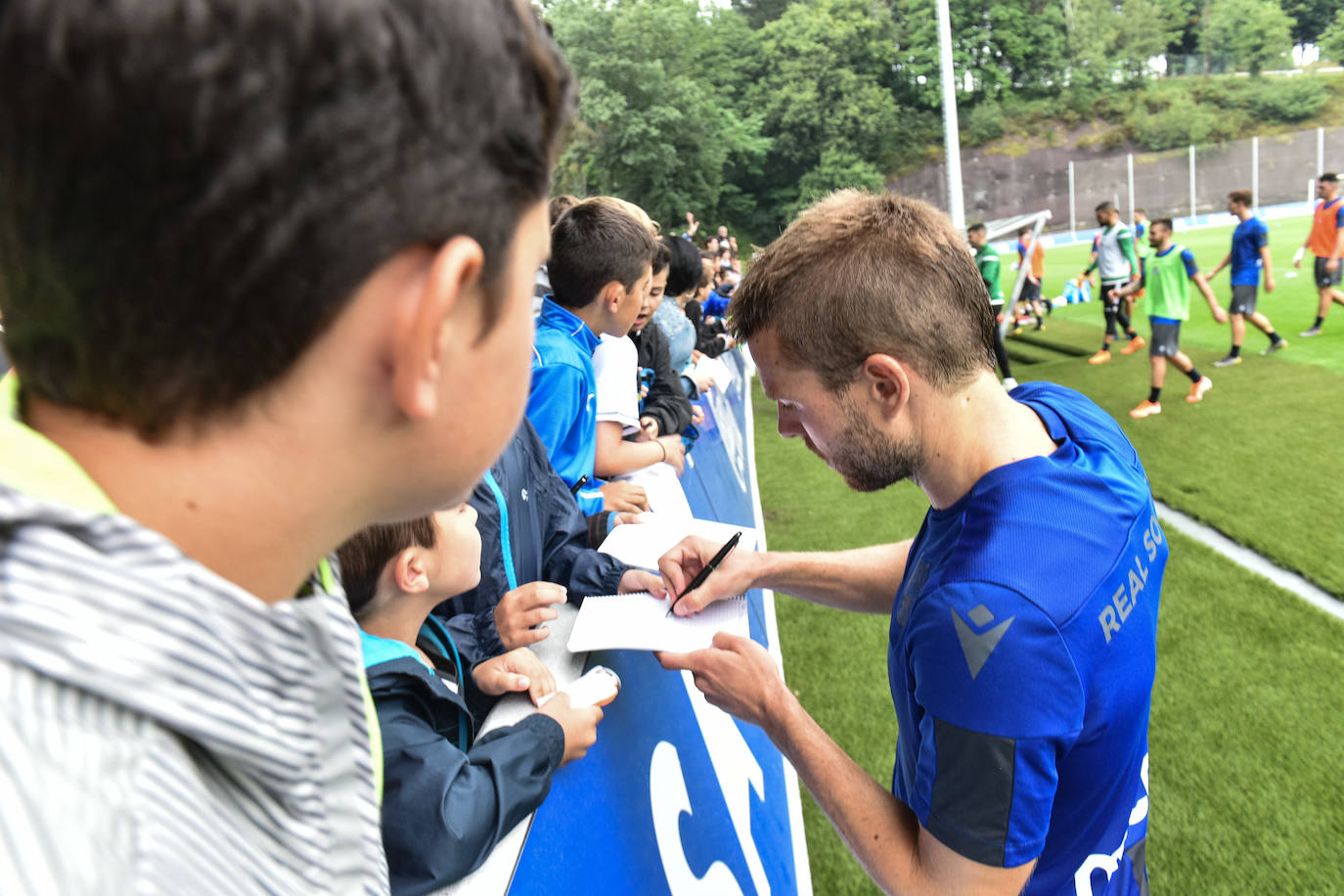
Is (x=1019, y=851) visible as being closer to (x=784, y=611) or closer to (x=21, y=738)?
(x=21, y=738)

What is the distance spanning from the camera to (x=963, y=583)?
1.40 m

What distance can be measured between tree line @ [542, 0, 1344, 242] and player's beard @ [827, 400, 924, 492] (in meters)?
41.1

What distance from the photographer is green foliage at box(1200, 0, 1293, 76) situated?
169 feet

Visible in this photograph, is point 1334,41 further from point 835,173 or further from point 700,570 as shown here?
point 700,570

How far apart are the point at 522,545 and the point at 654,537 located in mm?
501

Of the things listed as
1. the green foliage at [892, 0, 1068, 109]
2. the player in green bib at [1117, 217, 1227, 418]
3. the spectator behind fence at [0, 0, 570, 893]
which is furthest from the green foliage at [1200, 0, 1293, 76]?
the spectator behind fence at [0, 0, 570, 893]

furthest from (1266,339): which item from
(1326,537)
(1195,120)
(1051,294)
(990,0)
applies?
(990,0)

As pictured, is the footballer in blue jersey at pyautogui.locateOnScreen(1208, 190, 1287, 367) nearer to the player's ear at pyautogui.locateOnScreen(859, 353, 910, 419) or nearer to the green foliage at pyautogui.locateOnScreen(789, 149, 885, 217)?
the player's ear at pyautogui.locateOnScreen(859, 353, 910, 419)

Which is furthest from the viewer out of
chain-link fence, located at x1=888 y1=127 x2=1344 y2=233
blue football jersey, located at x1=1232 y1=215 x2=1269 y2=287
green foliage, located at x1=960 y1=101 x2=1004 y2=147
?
green foliage, located at x1=960 y1=101 x2=1004 y2=147

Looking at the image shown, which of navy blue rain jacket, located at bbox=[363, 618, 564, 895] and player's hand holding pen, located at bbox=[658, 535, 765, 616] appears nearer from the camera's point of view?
navy blue rain jacket, located at bbox=[363, 618, 564, 895]

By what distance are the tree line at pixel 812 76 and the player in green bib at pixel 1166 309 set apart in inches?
1360

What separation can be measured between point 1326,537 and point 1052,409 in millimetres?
5200

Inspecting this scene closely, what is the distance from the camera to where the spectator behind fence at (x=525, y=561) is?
2.10 m

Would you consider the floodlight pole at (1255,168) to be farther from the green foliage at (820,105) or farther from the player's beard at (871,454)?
the player's beard at (871,454)
